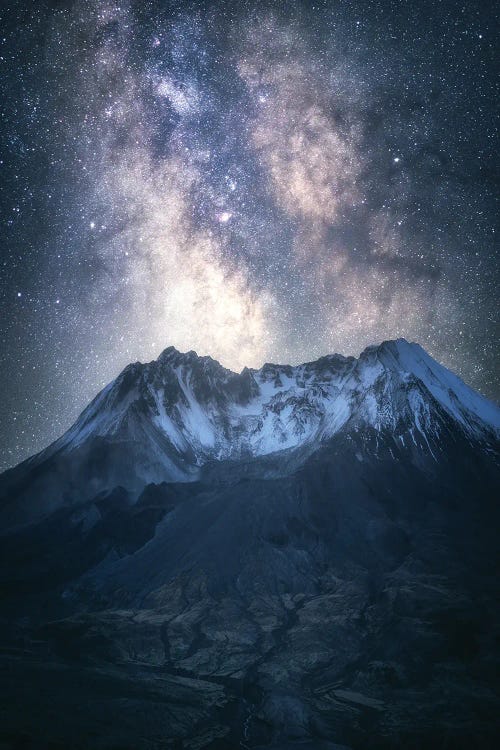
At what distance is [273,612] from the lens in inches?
3051

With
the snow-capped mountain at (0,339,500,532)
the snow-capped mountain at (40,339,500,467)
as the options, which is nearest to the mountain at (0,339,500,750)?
the snow-capped mountain at (0,339,500,532)

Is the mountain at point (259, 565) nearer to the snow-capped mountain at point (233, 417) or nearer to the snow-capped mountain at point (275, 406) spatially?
the snow-capped mountain at point (233, 417)

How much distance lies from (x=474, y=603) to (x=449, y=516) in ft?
111

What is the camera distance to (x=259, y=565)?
9250 cm

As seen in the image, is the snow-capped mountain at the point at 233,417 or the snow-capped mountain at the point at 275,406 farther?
the snow-capped mountain at the point at 275,406

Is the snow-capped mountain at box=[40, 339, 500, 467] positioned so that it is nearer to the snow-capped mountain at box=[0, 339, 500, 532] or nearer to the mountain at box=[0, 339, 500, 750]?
the snow-capped mountain at box=[0, 339, 500, 532]

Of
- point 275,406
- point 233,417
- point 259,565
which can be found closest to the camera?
point 259,565

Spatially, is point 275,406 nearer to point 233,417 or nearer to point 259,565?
point 233,417

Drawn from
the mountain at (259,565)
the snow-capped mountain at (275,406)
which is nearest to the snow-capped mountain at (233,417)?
the snow-capped mountain at (275,406)

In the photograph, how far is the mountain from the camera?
4688 cm

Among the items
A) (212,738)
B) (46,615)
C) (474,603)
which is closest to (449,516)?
(474,603)

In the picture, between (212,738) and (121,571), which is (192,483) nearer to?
(121,571)

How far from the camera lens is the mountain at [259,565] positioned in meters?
46.9

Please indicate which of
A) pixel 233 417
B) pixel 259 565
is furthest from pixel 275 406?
pixel 259 565
